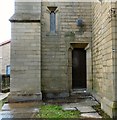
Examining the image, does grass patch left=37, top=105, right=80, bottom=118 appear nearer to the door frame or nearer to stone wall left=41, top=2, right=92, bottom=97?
stone wall left=41, top=2, right=92, bottom=97

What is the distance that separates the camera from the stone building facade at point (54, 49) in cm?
988

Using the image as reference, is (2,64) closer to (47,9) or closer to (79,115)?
(47,9)

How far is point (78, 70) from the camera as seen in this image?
1108 centimetres

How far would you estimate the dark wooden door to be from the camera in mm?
11023

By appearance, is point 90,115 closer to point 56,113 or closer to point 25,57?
point 56,113

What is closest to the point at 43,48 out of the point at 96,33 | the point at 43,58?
the point at 43,58

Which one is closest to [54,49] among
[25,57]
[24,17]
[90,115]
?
[25,57]

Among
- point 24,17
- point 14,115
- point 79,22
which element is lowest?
point 14,115

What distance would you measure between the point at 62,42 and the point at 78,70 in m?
1.52

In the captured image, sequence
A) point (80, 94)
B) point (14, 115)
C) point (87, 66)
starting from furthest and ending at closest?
point (87, 66), point (80, 94), point (14, 115)

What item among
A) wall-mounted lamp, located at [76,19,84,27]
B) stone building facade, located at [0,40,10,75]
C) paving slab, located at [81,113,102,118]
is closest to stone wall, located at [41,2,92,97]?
wall-mounted lamp, located at [76,19,84,27]

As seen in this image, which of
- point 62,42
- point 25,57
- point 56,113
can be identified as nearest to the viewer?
point 56,113

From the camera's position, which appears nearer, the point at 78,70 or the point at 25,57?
the point at 25,57

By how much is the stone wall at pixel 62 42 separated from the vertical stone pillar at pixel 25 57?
1.78 feet
